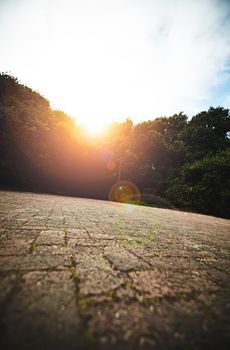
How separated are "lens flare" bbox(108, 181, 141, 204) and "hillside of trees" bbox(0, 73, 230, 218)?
0.65 meters

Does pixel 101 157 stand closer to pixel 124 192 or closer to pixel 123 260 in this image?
pixel 124 192

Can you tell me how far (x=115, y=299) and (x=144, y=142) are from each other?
24.5 m

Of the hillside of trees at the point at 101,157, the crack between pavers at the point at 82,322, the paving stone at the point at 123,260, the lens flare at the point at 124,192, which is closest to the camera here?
the crack between pavers at the point at 82,322

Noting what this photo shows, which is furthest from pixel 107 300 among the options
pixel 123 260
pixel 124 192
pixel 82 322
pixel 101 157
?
pixel 124 192

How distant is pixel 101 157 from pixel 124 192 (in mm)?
4859

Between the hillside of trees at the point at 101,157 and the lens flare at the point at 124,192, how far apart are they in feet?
2.12

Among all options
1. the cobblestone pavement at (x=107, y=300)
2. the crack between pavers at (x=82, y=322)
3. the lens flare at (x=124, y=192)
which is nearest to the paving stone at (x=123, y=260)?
the cobblestone pavement at (x=107, y=300)

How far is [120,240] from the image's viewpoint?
2119 millimetres

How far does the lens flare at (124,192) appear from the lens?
17672mm

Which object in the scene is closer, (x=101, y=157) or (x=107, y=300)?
(x=107, y=300)

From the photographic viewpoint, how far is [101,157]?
17.8 meters

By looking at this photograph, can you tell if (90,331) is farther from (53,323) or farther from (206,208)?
(206,208)

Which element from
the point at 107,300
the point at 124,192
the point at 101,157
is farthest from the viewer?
the point at 124,192

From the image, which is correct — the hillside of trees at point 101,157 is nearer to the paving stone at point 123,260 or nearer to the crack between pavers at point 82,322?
the paving stone at point 123,260
